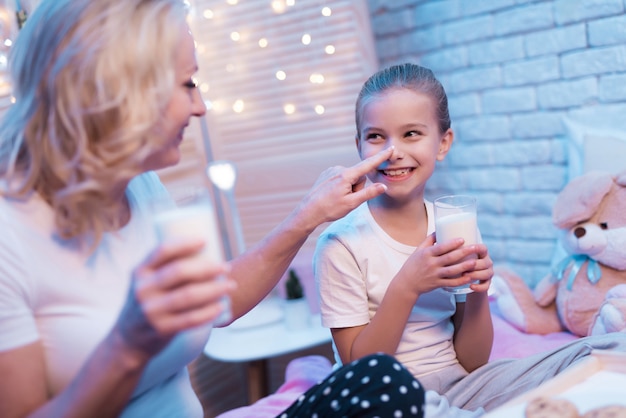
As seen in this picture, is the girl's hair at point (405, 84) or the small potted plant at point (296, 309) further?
the small potted plant at point (296, 309)

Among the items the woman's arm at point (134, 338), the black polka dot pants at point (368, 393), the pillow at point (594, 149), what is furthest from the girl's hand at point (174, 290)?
the pillow at point (594, 149)

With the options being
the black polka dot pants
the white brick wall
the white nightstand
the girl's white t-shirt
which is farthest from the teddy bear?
the black polka dot pants

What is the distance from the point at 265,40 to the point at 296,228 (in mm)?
1598

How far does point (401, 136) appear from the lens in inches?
62.2

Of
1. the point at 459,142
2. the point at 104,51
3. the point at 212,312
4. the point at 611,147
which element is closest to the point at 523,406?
the point at 212,312

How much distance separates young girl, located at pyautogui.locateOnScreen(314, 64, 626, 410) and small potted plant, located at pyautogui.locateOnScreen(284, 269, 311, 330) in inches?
32.6

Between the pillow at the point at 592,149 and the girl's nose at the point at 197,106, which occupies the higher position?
the girl's nose at the point at 197,106

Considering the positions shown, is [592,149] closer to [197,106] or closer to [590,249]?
[590,249]

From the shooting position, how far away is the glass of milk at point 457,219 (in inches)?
54.1

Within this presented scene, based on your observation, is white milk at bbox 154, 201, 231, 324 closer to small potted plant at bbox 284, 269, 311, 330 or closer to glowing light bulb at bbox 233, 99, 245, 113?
small potted plant at bbox 284, 269, 311, 330

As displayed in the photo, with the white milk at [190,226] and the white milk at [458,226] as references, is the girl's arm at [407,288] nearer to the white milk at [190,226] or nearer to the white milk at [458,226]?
the white milk at [458,226]

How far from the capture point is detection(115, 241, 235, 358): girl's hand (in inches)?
32.0

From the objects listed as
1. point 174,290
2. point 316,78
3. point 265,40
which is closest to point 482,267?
point 174,290

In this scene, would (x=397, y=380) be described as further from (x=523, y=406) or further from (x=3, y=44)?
(x=3, y=44)
